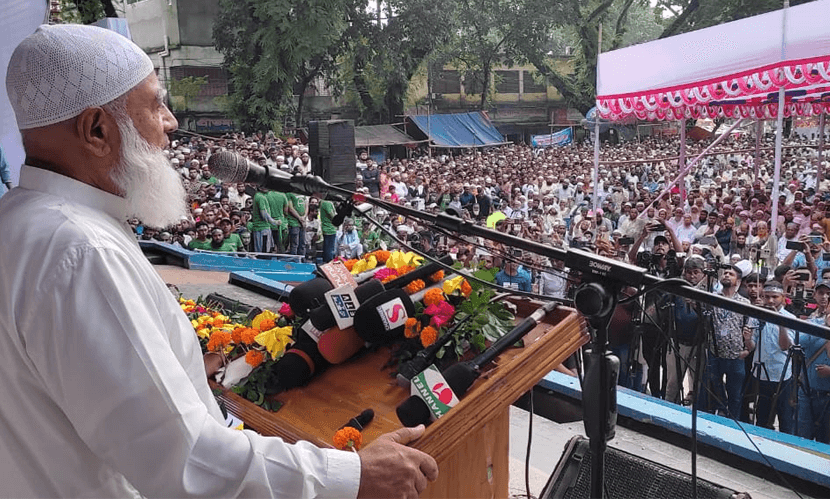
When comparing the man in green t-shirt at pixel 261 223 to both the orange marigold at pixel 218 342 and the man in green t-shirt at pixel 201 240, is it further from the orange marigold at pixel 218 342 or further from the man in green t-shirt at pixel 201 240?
the orange marigold at pixel 218 342

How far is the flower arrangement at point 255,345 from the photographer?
170 centimetres

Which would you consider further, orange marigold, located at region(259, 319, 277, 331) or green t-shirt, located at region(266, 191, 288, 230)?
green t-shirt, located at region(266, 191, 288, 230)

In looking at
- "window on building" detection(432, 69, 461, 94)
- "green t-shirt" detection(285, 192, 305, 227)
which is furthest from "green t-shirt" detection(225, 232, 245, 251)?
"window on building" detection(432, 69, 461, 94)

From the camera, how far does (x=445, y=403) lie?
1.42m

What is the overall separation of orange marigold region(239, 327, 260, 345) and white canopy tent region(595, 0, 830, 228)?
671 centimetres

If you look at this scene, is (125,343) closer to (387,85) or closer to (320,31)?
(320,31)

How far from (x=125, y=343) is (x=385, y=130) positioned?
24.6 metres

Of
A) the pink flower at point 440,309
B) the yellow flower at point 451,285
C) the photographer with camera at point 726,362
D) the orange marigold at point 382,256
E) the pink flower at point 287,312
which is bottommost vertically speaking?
the photographer with camera at point 726,362

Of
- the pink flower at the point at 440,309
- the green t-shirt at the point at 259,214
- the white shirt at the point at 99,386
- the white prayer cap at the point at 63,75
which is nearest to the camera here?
the white shirt at the point at 99,386

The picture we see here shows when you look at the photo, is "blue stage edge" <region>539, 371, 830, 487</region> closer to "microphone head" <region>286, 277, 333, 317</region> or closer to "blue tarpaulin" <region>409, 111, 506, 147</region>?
"microphone head" <region>286, 277, 333, 317</region>

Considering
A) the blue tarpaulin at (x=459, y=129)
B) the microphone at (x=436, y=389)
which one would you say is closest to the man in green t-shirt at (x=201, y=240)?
the microphone at (x=436, y=389)

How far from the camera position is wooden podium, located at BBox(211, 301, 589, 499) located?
1421mm

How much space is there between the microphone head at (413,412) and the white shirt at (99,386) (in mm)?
403

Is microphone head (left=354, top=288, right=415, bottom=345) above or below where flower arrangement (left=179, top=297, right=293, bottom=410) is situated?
above
